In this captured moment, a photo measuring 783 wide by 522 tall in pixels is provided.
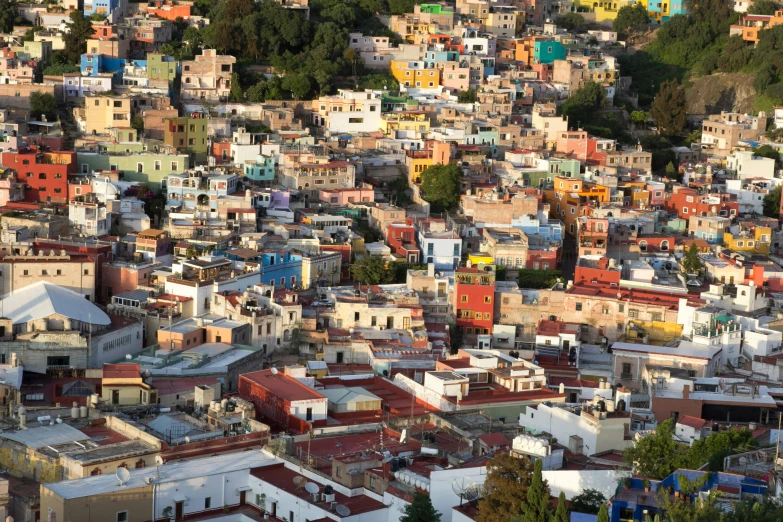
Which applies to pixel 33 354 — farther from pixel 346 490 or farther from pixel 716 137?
pixel 716 137

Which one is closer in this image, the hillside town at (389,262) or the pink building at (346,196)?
the hillside town at (389,262)

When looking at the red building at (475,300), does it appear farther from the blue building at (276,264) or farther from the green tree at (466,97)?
the green tree at (466,97)

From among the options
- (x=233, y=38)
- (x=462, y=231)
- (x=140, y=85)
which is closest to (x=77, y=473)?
(x=462, y=231)

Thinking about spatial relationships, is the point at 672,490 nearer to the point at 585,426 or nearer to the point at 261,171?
the point at 585,426

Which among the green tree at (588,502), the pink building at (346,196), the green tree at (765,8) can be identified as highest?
the green tree at (765,8)

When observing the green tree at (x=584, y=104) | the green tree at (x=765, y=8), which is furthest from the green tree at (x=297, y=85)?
the green tree at (x=765, y=8)

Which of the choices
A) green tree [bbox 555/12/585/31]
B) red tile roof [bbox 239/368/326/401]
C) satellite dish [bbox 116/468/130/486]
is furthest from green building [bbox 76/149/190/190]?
green tree [bbox 555/12/585/31]
